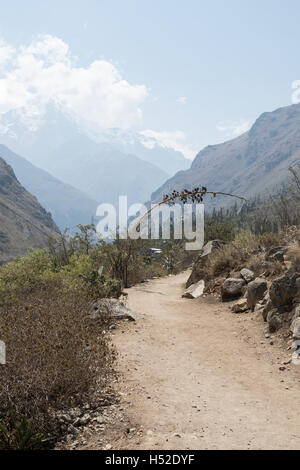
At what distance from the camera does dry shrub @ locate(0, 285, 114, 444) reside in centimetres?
346

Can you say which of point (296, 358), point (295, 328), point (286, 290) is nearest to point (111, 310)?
point (286, 290)

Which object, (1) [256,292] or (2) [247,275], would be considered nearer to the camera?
(1) [256,292]

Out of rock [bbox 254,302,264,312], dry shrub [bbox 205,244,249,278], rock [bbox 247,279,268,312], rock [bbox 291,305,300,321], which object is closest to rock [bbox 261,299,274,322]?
rock [bbox 254,302,264,312]

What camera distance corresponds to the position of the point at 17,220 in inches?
3676

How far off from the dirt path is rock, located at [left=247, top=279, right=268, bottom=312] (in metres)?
0.40

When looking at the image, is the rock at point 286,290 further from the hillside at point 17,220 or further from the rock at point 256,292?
the hillside at point 17,220

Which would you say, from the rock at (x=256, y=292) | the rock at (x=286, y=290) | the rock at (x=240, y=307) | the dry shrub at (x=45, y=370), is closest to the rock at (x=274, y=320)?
the rock at (x=286, y=290)

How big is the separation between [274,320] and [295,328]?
2.20ft

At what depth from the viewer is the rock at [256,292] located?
8.14m

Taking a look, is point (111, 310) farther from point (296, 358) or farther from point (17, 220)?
point (17, 220)

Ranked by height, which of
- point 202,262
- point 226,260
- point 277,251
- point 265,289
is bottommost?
point 265,289

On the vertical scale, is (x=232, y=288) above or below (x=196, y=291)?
above

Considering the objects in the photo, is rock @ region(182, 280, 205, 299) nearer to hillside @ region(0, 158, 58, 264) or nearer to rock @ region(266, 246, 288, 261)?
rock @ region(266, 246, 288, 261)

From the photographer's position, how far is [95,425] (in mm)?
3627
